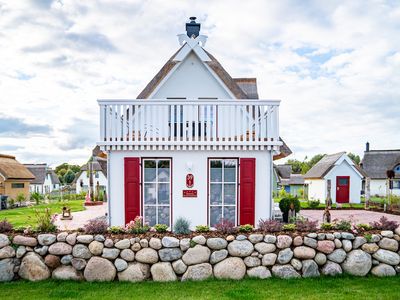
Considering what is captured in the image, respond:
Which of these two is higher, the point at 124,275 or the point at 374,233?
the point at 374,233

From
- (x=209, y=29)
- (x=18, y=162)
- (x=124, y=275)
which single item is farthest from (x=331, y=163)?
(x=18, y=162)

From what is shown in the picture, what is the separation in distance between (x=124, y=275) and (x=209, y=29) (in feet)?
38.1

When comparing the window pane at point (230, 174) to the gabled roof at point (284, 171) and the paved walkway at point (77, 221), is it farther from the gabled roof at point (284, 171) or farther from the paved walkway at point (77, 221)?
the gabled roof at point (284, 171)

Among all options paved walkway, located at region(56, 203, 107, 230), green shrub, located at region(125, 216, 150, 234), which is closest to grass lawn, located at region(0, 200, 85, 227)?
paved walkway, located at region(56, 203, 107, 230)

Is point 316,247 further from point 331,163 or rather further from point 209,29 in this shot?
point 331,163

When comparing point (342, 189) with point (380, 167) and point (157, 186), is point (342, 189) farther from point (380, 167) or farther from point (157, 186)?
point (157, 186)

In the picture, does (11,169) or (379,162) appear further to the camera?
(379,162)

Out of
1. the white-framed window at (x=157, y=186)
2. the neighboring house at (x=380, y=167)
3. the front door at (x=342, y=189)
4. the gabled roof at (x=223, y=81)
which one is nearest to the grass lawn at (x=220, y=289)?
the white-framed window at (x=157, y=186)

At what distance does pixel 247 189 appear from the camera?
10719 millimetres

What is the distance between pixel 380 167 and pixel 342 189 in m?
13.0

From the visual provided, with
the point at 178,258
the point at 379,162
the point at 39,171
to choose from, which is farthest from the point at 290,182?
the point at 178,258

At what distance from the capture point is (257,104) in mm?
10758

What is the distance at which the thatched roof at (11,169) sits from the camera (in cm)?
3316

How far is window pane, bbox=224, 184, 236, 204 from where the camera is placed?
10.8 metres
